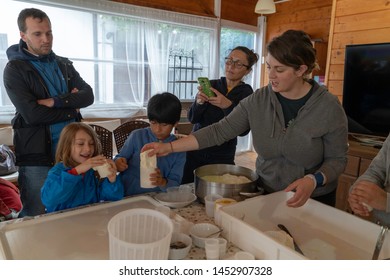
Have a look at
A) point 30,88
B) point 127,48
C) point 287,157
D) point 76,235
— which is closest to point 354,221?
point 287,157

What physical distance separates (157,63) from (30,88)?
2.45m

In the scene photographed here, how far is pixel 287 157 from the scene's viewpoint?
48.9 inches

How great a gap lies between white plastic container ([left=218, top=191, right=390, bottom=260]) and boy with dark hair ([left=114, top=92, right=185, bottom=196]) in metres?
0.49

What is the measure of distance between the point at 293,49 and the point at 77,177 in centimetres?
99

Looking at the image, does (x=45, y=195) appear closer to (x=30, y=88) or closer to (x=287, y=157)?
(x=30, y=88)

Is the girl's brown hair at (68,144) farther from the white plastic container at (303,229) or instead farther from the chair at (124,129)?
the chair at (124,129)

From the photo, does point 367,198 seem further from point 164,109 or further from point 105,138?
point 105,138

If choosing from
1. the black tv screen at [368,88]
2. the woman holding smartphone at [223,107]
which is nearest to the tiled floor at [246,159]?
the black tv screen at [368,88]

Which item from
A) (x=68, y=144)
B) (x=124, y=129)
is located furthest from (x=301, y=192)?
(x=124, y=129)

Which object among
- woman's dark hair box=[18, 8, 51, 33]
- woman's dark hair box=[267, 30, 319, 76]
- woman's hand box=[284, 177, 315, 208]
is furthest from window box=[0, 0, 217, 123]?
woman's hand box=[284, 177, 315, 208]

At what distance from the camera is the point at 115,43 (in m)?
3.63

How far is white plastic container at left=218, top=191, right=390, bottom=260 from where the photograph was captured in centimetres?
85

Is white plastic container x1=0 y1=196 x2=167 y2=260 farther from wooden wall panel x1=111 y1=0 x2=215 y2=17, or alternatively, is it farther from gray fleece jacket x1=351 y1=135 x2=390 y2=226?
wooden wall panel x1=111 y1=0 x2=215 y2=17
